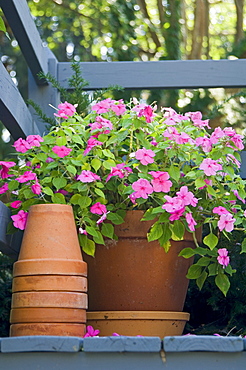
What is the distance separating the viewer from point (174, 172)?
1510 millimetres

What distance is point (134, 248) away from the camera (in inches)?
59.9

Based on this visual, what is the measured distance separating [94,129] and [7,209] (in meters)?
0.34

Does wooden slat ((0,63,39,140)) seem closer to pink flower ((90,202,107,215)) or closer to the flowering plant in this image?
the flowering plant

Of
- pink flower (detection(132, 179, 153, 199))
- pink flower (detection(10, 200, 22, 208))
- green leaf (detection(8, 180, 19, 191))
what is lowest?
pink flower (detection(10, 200, 22, 208))

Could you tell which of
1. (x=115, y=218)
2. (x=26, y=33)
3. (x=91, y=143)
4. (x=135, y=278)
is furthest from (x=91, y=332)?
(x=26, y=33)

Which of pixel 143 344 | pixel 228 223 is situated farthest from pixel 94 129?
pixel 143 344

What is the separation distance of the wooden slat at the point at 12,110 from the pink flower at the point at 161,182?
488 mm

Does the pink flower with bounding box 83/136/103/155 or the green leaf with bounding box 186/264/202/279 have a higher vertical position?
the pink flower with bounding box 83/136/103/155

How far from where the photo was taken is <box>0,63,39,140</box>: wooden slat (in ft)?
5.10

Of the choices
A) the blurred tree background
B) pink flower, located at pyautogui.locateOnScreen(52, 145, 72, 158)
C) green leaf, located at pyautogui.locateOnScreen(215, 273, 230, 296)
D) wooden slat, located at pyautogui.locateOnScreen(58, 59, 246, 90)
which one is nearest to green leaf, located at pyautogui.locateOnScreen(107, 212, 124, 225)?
pink flower, located at pyautogui.locateOnScreen(52, 145, 72, 158)

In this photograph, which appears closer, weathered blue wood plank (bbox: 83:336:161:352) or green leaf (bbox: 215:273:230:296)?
weathered blue wood plank (bbox: 83:336:161:352)

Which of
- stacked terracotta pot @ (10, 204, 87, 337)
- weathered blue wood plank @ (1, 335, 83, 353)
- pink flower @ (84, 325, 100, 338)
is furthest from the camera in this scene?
pink flower @ (84, 325, 100, 338)

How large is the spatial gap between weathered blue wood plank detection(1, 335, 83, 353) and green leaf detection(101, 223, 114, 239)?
560mm

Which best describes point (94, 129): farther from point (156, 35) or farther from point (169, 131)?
point (156, 35)
